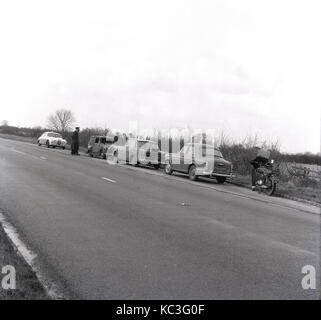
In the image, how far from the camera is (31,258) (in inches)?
272

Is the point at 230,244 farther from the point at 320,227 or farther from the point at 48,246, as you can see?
the point at 320,227

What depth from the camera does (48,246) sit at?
7656mm

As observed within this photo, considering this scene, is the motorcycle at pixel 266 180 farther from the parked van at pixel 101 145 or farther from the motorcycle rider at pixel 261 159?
the parked van at pixel 101 145

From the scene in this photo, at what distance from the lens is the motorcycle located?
19328 millimetres

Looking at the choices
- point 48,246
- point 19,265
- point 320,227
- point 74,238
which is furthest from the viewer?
point 320,227

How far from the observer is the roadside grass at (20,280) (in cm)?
523

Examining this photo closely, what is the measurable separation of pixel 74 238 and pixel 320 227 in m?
6.00

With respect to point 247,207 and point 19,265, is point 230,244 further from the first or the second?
point 247,207

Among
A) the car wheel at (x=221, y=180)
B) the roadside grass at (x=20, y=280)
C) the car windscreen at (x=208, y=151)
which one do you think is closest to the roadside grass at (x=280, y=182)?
the car wheel at (x=221, y=180)

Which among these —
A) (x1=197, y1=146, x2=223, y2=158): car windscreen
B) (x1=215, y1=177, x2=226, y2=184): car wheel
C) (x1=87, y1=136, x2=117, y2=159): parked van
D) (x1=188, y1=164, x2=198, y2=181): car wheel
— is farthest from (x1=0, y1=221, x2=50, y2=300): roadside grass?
(x1=87, y1=136, x2=117, y2=159): parked van

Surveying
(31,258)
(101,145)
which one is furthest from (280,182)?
(31,258)
